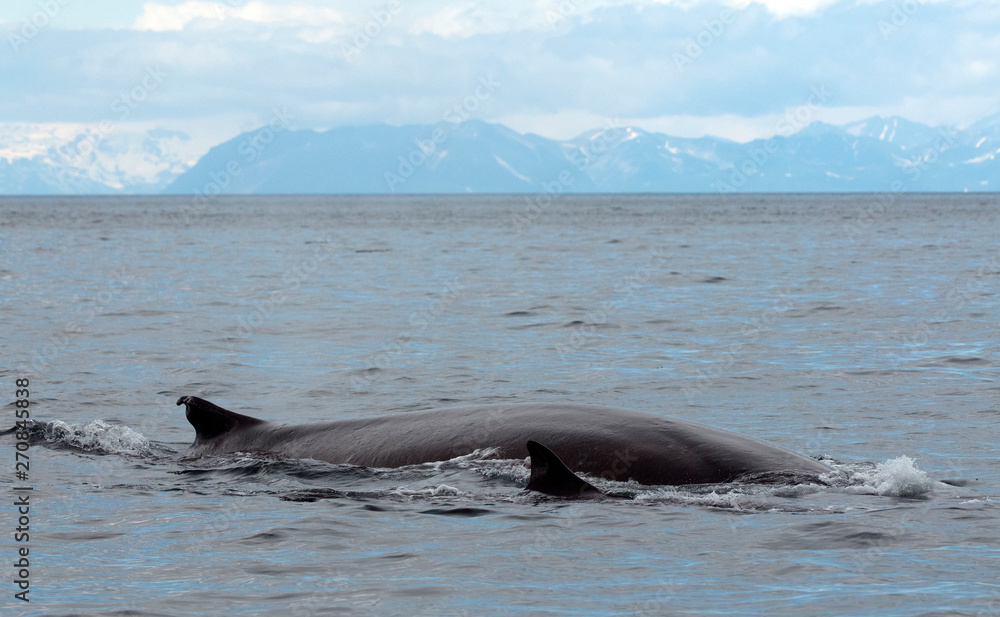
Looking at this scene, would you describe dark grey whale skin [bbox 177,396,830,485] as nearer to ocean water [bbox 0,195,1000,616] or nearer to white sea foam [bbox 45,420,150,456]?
ocean water [bbox 0,195,1000,616]

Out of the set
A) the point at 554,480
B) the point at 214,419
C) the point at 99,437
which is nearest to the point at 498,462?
the point at 554,480

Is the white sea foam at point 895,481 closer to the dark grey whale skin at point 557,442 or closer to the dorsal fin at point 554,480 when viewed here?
the dark grey whale skin at point 557,442

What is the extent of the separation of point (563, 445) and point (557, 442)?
0.05m

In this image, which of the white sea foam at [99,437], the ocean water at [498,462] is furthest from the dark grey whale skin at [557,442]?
the white sea foam at [99,437]

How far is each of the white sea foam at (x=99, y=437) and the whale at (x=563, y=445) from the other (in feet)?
5.77

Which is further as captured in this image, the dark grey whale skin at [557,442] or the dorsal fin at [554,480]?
the dark grey whale skin at [557,442]

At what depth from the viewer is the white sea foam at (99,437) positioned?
494 inches

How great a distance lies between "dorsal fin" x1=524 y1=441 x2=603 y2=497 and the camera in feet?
28.7

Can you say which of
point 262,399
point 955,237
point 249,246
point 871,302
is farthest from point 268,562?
point 955,237

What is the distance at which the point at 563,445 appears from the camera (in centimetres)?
941

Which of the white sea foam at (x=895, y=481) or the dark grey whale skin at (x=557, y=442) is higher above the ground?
the dark grey whale skin at (x=557, y=442)

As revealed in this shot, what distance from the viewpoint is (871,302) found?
29.2m

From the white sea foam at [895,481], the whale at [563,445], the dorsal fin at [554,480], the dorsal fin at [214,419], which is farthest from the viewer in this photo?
the dorsal fin at [214,419]

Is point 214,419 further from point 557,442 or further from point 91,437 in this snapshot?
point 557,442
